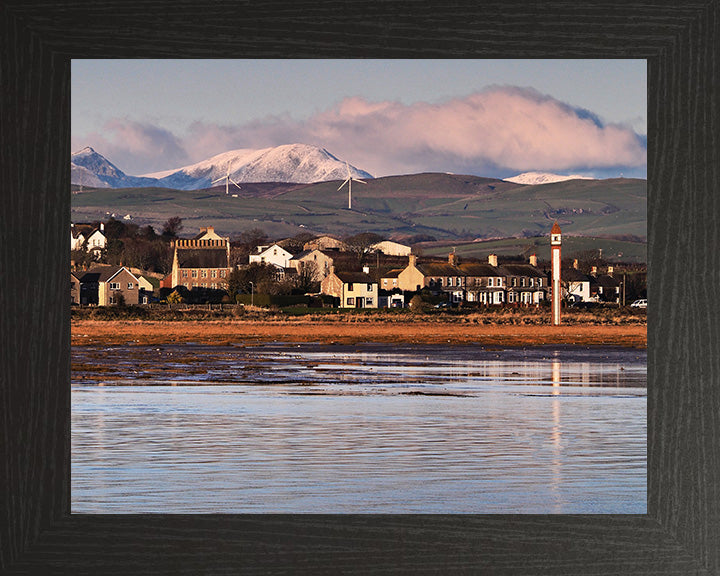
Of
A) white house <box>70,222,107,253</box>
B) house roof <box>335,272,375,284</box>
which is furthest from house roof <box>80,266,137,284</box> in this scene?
house roof <box>335,272,375,284</box>

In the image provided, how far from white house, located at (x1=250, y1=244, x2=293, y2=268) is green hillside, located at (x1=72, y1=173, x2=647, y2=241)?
505cm

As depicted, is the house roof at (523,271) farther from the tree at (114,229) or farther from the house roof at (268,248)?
the tree at (114,229)

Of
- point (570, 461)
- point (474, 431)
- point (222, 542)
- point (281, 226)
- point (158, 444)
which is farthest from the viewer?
point (281, 226)

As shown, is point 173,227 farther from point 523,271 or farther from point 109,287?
point 523,271

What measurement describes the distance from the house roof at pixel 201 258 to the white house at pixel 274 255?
1.98 metres

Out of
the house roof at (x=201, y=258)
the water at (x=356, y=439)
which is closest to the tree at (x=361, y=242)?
the house roof at (x=201, y=258)

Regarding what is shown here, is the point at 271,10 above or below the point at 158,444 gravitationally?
above

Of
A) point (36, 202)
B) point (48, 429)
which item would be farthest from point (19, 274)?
point (48, 429)

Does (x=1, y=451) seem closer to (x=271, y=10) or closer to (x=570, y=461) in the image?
(x=271, y=10)

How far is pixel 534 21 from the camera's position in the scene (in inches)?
157

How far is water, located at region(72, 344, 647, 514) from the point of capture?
7.29 m

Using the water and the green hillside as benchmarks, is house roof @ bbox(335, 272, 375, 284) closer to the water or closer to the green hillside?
the green hillside

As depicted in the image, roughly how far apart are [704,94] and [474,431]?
7.85m

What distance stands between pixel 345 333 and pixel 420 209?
97.0 feet
